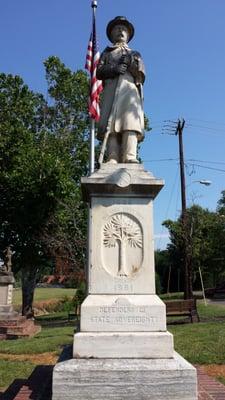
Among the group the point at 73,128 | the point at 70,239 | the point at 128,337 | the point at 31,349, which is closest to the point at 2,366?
the point at 31,349

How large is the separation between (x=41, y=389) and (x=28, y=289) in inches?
817

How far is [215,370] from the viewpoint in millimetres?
8539

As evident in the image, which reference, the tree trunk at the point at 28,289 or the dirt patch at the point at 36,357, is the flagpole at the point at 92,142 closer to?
the dirt patch at the point at 36,357

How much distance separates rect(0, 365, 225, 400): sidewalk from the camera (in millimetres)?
5537

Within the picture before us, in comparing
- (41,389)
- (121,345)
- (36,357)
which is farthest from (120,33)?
(36,357)

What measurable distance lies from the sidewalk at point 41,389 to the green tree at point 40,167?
1580 centimetres

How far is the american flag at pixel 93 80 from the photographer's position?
34.5 ft

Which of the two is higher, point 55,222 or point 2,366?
point 55,222

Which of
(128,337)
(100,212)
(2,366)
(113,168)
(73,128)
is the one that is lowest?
(2,366)

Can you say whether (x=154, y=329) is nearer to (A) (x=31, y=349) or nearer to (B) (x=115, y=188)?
(B) (x=115, y=188)

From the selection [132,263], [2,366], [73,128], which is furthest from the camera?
[73,128]

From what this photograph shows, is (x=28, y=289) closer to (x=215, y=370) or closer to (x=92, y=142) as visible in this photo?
(x=92, y=142)

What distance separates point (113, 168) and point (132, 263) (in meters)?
1.30

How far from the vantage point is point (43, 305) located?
37.2 meters
